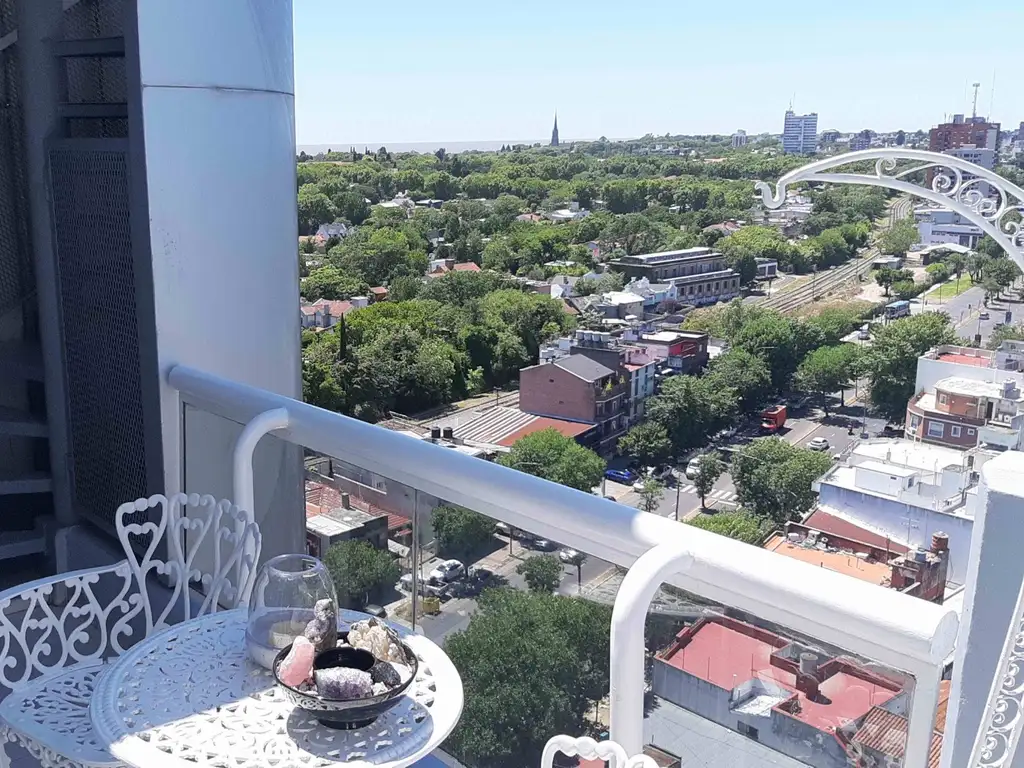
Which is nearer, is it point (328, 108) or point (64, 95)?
point (64, 95)

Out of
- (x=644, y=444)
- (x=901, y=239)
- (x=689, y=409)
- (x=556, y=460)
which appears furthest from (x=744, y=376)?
(x=901, y=239)

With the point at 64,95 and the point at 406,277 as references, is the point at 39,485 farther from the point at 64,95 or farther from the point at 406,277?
the point at 406,277

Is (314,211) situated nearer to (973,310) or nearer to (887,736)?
(973,310)

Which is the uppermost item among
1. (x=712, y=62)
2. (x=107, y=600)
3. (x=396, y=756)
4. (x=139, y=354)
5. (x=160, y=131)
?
(x=712, y=62)

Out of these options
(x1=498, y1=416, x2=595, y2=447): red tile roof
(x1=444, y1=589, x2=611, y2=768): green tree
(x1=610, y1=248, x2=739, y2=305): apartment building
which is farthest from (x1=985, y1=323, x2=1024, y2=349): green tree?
(x1=444, y1=589, x2=611, y2=768): green tree

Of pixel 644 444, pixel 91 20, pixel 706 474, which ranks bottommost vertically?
pixel 706 474

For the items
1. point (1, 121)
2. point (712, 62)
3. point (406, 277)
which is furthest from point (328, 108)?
point (1, 121)

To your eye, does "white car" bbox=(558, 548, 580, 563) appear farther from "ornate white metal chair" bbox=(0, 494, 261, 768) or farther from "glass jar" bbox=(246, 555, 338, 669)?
"ornate white metal chair" bbox=(0, 494, 261, 768)
